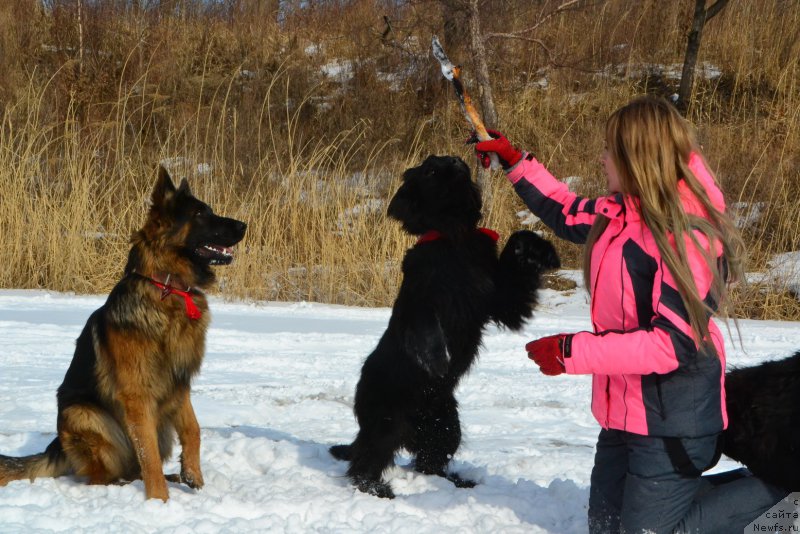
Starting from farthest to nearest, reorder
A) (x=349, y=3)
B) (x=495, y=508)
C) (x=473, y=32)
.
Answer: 1. (x=349, y=3)
2. (x=473, y=32)
3. (x=495, y=508)

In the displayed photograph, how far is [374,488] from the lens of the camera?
11.5 feet

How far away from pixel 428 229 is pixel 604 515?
5.08 feet

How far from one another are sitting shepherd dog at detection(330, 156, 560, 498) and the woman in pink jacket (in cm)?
92

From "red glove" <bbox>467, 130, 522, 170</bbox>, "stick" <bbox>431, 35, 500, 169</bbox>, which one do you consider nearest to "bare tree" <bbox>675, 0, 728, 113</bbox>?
"stick" <bbox>431, 35, 500, 169</bbox>

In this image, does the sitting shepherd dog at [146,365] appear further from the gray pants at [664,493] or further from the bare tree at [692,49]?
the bare tree at [692,49]

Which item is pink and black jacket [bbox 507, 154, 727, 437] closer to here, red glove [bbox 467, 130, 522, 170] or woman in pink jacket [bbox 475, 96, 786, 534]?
woman in pink jacket [bbox 475, 96, 786, 534]

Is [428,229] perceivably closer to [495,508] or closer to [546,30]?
Answer: [495,508]

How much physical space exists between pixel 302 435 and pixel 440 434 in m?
1.04

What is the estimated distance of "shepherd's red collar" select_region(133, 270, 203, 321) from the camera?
11.2ft

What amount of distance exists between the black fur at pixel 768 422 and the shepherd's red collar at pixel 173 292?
219 cm

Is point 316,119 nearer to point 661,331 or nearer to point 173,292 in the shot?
point 173,292

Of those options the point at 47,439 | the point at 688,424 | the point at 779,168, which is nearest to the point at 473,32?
the point at 779,168

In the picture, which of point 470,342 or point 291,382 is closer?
point 470,342

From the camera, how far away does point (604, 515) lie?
2863mm
